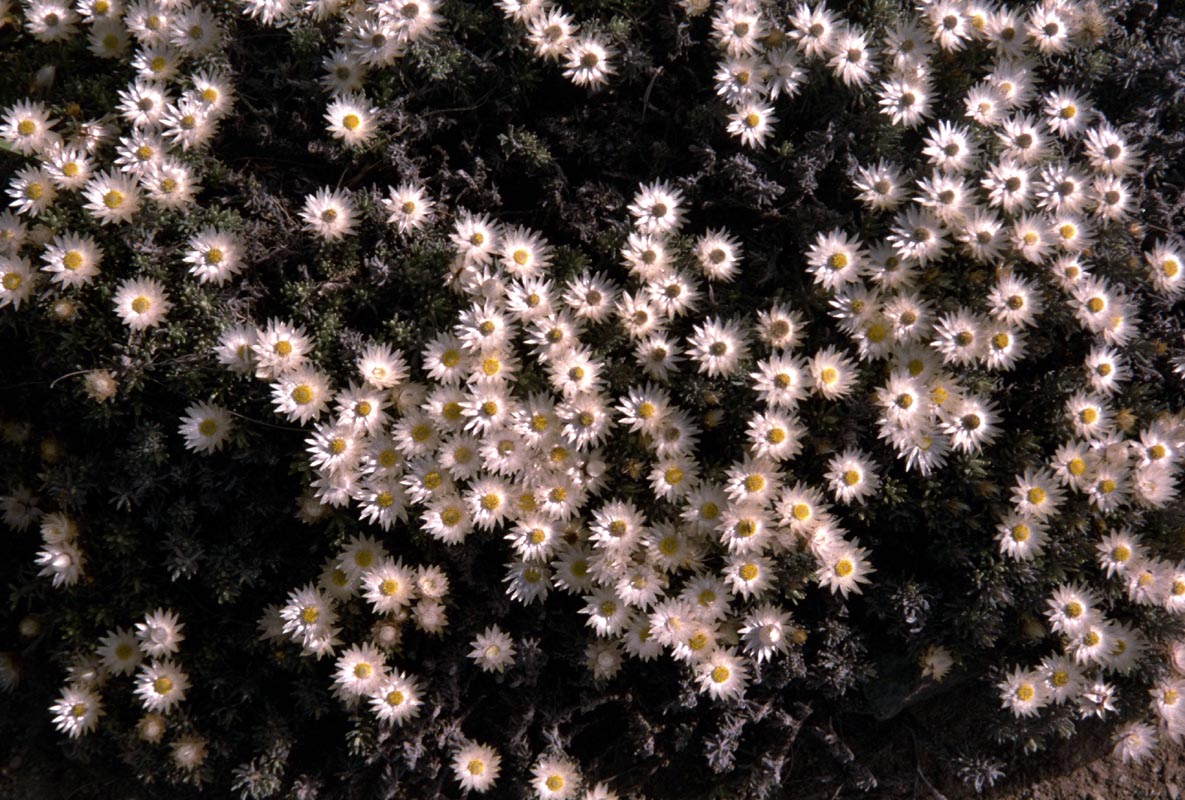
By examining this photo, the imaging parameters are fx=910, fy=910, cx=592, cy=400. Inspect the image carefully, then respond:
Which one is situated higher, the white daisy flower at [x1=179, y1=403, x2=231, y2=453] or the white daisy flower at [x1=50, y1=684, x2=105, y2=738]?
the white daisy flower at [x1=179, y1=403, x2=231, y2=453]

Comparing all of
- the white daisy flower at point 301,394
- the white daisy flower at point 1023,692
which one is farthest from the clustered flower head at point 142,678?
the white daisy flower at point 1023,692

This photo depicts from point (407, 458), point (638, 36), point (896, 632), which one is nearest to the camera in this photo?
point (407, 458)

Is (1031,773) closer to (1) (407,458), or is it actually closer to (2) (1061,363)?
(2) (1061,363)

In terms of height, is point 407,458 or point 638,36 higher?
point 638,36

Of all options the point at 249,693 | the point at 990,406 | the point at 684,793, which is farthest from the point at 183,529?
the point at 990,406

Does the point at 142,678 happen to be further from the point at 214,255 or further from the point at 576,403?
the point at 576,403

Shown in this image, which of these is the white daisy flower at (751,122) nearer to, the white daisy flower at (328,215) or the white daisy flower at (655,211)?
the white daisy flower at (655,211)

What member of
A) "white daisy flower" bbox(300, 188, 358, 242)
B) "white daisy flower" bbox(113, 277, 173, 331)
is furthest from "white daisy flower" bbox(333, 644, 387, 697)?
"white daisy flower" bbox(300, 188, 358, 242)

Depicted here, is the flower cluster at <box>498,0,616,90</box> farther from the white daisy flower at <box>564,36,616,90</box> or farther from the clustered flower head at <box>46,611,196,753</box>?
the clustered flower head at <box>46,611,196,753</box>
